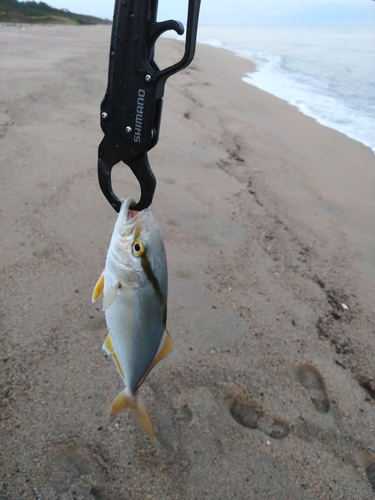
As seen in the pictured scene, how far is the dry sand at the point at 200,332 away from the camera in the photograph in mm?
2357

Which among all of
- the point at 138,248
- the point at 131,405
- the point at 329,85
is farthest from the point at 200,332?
the point at 329,85

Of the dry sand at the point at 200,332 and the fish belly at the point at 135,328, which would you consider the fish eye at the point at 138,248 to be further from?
the dry sand at the point at 200,332


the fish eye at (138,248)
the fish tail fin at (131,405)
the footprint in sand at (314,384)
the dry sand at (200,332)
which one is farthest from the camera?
the footprint in sand at (314,384)

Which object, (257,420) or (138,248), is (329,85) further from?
(138,248)

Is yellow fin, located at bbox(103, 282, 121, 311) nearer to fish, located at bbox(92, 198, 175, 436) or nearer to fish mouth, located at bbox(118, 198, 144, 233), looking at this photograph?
fish, located at bbox(92, 198, 175, 436)

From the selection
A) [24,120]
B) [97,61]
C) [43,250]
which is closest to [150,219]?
[43,250]

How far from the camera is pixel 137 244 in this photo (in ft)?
5.97

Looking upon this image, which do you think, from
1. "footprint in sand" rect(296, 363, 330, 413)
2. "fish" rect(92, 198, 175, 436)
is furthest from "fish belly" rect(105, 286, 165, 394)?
"footprint in sand" rect(296, 363, 330, 413)

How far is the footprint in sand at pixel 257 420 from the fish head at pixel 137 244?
1269 millimetres

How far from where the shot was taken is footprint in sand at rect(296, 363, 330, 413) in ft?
9.37

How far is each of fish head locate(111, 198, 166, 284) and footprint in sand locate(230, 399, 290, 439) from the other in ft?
4.16

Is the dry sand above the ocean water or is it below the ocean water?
below

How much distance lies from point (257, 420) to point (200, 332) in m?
0.76

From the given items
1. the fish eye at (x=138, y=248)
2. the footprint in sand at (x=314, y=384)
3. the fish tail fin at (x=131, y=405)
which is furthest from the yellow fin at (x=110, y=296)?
the footprint in sand at (x=314, y=384)
